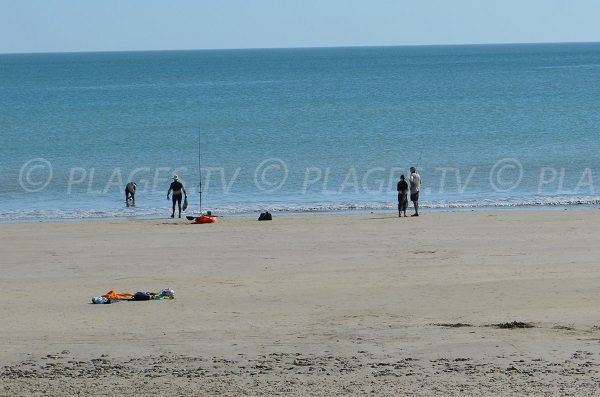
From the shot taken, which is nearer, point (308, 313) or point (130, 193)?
point (308, 313)

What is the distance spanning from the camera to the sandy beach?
36.3 ft

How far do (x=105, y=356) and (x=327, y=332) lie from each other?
271cm

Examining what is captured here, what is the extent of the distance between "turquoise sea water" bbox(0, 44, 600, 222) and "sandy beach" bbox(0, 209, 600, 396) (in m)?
7.96

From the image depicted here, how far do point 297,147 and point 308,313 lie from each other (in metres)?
33.4

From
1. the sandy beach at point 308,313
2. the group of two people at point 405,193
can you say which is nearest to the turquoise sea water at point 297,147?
the group of two people at point 405,193

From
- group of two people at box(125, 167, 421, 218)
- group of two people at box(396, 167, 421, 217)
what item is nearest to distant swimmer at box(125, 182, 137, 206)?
group of two people at box(125, 167, 421, 218)

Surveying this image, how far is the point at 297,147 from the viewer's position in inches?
1863

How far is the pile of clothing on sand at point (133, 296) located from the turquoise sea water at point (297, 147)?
12415 mm

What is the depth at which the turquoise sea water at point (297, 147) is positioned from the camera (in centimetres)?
3092

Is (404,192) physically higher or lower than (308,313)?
higher

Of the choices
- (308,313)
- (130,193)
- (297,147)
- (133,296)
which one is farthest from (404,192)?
(297,147)

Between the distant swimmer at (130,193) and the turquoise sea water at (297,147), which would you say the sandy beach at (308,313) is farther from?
the turquoise sea water at (297,147)

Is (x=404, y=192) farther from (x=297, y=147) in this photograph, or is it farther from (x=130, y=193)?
(x=297, y=147)

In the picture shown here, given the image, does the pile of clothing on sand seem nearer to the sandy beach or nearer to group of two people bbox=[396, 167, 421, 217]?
the sandy beach
